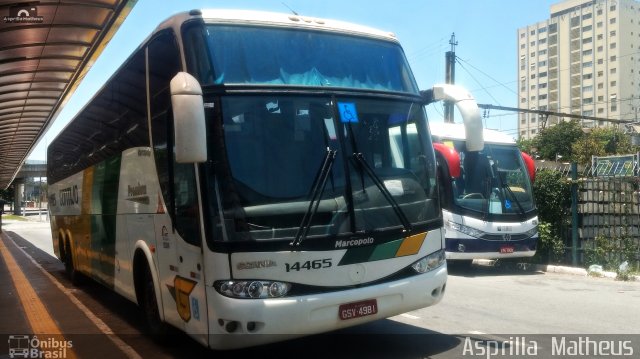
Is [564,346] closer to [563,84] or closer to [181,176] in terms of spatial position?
[181,176]

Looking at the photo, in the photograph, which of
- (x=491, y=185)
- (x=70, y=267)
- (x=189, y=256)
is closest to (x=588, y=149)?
(x=491, y=185)

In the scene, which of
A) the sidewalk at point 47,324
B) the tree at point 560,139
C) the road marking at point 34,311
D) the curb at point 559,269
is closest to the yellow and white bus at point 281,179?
the sidewalk at point 47,324

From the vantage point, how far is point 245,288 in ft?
15.3

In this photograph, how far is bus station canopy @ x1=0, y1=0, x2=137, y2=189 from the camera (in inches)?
356

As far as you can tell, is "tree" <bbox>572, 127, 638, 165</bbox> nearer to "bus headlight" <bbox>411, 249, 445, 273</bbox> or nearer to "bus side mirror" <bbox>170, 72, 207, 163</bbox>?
"bus headlight" <bbox>411, 249, 445, 273</bbox>

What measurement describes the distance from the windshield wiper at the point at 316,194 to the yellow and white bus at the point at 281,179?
0.04ft

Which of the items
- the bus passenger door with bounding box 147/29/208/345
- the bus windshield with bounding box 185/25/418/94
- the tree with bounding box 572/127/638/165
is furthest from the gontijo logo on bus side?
the tree with bounding box 572/127/638/165

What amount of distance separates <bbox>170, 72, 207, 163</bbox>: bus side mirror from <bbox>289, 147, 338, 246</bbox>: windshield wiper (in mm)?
1001

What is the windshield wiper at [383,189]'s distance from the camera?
5.17m

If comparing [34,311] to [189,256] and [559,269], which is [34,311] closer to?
[189,256]

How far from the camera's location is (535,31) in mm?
128250

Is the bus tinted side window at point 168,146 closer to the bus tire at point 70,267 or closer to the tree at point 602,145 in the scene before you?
the bus tire at point 70,267

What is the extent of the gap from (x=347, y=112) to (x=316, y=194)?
88cm

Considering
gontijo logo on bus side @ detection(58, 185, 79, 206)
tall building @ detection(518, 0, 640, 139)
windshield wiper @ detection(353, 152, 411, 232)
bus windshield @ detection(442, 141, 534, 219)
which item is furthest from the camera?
tall building @ detection(518, 0, 640, 139)
